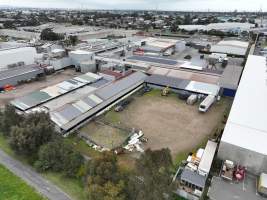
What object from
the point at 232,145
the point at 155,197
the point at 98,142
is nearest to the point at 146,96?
the point at 98,142

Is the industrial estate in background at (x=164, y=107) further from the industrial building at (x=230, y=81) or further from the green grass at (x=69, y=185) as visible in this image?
the green grass at (x=69, y=185)

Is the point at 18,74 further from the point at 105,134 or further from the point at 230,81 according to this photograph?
the point at 230,81

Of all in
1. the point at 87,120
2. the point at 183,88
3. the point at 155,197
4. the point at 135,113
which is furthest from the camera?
the point at 183,88

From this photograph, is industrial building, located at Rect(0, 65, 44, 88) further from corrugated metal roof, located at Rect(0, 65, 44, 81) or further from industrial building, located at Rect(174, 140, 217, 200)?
industrial building, located at Rect(174, 140, 217, 200)

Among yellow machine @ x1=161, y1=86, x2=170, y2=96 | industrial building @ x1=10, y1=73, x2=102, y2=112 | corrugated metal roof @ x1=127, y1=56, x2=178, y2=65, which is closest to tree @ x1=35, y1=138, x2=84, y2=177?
industrial building @ x1=10, y1=73, x2=102, y2=112

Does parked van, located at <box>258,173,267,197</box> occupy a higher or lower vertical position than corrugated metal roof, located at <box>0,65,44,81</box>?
higher

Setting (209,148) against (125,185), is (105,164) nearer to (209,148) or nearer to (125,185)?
(125,185)

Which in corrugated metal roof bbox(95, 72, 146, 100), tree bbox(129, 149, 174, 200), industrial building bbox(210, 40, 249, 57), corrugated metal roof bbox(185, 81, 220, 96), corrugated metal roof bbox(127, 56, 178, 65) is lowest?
corrugated metal roof bbox(95, 72, 146, 100)
